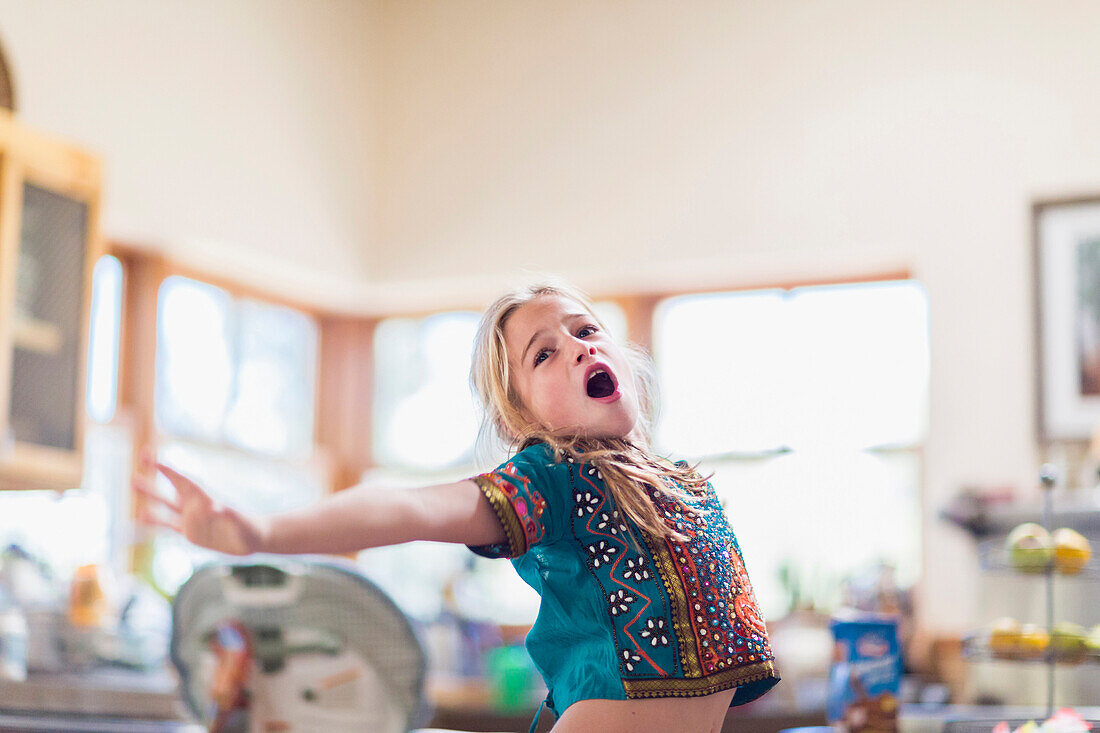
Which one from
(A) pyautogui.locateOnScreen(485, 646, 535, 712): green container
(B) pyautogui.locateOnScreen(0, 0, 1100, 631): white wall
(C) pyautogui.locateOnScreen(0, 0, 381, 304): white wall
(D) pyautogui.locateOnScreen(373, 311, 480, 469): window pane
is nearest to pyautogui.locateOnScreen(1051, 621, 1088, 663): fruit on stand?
(A) pyautogui.locateOnScreen(485, 646, 535, 712): green container

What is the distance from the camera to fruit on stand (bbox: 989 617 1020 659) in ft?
5.82

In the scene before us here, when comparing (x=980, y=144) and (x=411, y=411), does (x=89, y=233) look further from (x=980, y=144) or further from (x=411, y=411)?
(x=980, y=144)

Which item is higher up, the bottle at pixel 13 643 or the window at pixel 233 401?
the window at pixel 233 401

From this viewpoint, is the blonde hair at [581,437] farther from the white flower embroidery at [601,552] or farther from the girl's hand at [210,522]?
the girl's hand at [210,522]

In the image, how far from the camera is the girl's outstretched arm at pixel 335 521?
892 mm

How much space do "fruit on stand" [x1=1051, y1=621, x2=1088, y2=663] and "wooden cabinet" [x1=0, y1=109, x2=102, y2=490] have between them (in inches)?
90.2

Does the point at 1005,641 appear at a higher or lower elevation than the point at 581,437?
lower

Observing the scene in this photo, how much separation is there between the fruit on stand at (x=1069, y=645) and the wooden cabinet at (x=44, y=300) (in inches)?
90.2

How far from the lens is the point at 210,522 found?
2.96 feet

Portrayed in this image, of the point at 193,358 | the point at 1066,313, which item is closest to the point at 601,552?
the point at 1066,313

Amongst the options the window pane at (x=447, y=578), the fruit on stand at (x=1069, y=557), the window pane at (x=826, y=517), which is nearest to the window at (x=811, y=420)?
the window pane at (x=826, y=517)

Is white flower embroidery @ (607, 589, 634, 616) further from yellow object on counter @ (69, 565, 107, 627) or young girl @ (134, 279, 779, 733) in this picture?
yellow object on counter @ (69, 565, 107, 627)

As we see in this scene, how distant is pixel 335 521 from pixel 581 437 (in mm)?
266

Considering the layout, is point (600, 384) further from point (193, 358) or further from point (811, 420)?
point (193, 358)
